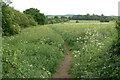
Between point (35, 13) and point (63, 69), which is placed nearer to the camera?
point (63, 69)

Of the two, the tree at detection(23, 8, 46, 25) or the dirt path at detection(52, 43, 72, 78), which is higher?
the tree at detection(23, 8, 46, 25)

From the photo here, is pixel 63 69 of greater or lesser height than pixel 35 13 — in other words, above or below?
Result: below

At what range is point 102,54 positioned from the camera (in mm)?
7551

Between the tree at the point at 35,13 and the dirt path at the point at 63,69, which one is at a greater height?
the tree at the point at 35,13

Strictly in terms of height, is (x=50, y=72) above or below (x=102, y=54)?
below

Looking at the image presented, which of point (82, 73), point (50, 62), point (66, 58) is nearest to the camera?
point (82, 73)

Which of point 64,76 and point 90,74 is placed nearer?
point 90,74

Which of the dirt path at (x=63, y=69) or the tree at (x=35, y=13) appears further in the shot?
the tree at (x=35, y=13)

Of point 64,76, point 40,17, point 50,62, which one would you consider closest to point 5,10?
point 50,62

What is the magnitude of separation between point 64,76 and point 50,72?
2.78ft

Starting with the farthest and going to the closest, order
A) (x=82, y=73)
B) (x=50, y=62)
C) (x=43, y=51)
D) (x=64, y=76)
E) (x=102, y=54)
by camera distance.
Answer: (x=43, y=51), (x=50, y=62), (x=64, y=76), (x=102, y=54), (x=82, y=73)

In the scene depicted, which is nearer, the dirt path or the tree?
the dirt path

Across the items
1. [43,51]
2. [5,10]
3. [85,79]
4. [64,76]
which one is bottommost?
[64,76]

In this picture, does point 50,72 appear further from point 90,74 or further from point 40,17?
point 40,17
